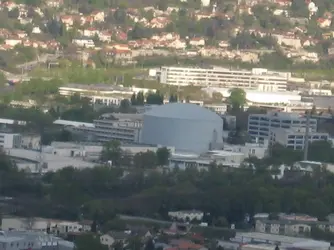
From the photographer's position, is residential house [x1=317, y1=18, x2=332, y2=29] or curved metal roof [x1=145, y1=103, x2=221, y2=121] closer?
curved metal roof [x1=145, y1=103, x2=221, y2=121]

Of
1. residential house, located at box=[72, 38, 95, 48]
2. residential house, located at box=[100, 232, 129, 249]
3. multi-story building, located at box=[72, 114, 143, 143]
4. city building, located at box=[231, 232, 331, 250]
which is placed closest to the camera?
residential house, located at box=[100, 232, 129, 249]

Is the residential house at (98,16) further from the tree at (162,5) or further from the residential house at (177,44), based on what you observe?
the residential house at (177,44)

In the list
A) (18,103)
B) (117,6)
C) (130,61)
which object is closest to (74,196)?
(18,103)

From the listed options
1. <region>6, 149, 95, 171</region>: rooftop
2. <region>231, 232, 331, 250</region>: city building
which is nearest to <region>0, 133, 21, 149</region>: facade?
<region>6, 149, 95, 171</region>: rooftop

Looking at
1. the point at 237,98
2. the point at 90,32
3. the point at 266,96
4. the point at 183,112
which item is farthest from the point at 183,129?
the point at 90,32

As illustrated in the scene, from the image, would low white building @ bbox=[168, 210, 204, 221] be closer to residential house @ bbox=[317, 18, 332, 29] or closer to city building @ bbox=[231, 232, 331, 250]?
city building @ bbox=[231, 232, 331, 250]

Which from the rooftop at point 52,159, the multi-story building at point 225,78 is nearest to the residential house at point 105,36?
the multi-story building at point 225,78
